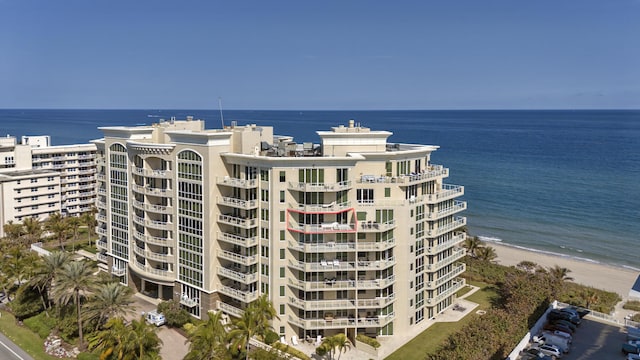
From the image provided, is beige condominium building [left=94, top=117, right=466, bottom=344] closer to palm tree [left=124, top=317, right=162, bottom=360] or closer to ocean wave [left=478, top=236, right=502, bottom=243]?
palm tree [left=124, top=317, right=162, bottom=360]

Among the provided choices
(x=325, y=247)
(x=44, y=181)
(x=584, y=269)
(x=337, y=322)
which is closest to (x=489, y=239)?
(x=584, y=269)

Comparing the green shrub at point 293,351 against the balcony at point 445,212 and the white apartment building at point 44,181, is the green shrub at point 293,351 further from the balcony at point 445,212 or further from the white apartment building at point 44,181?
the white apartment building at point 44,181

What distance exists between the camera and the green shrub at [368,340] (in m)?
51.0

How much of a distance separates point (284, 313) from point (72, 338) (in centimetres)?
2233

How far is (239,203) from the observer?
53312mm

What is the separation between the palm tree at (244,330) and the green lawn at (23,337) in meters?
20.4

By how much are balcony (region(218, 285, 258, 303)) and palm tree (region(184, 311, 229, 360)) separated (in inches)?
449

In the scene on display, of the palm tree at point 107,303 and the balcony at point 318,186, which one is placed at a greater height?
the balcony at point 318,186

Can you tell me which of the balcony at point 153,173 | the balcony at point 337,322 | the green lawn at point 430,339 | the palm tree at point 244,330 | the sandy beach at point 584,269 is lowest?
the sandy beach at point 584,269

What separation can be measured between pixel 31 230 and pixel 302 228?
5806 cm

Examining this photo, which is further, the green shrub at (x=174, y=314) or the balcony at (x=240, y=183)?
the green shrub at (x=174, y=314)

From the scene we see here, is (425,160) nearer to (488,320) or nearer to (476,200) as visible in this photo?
(488,320)

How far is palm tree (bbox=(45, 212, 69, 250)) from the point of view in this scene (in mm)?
82250

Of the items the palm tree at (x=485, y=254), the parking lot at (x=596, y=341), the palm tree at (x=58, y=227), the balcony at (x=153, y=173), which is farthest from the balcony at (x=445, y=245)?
the palm tree at (x=58, y=227)
